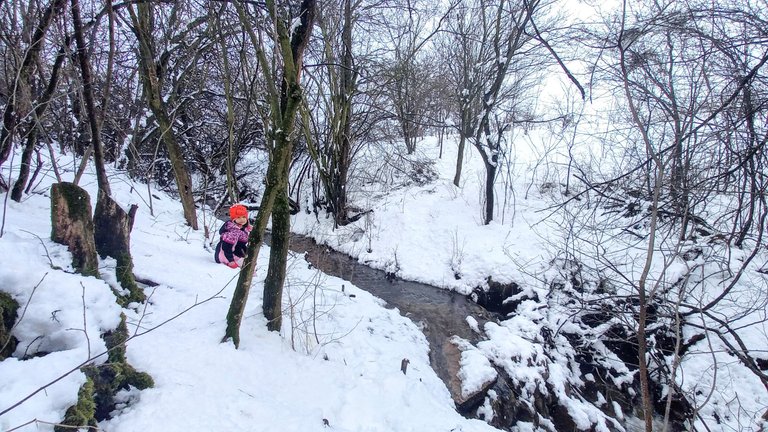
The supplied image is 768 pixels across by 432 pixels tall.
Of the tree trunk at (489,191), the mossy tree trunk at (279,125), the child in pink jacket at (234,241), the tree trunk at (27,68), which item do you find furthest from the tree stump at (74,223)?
the tree trunk at (489,191)

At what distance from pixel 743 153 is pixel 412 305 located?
183 inches

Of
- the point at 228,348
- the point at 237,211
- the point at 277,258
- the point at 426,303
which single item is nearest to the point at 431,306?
the point at 426,303

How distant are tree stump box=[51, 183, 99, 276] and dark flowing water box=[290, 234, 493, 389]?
3.17 meters

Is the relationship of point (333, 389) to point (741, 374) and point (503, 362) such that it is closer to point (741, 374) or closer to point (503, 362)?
point (503, 362)

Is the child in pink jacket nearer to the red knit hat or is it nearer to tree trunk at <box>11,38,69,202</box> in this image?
the red knit hat

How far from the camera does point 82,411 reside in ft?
6.20

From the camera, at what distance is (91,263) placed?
9.48ft

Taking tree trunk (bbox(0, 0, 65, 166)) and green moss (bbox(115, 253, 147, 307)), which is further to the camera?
tree trunk (bbox(0, 0, 65, 166))

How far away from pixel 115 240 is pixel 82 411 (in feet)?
5.64

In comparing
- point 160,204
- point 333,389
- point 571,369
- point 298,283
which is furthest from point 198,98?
point 571,369

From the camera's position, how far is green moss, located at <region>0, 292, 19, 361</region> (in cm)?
198

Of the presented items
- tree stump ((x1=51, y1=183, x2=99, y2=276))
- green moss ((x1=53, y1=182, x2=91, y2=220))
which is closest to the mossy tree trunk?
tree stump ((x1=51, y1=183, x2=99, y2=276))

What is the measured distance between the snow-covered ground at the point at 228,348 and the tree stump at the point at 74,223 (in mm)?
77

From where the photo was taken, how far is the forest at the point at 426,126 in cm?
306
